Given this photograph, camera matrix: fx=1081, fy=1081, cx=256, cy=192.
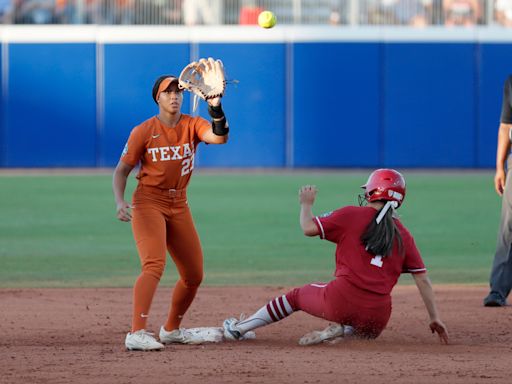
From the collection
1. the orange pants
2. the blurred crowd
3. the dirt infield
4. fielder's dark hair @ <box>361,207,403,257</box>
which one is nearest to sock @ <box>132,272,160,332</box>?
the orange pants

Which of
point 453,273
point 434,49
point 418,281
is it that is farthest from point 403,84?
point 418,281

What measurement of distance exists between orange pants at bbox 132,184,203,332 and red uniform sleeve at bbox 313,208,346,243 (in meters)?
0.89

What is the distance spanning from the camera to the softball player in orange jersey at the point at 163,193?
6496 mm

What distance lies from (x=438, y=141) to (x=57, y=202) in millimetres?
10436

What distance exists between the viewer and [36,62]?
23.5 m

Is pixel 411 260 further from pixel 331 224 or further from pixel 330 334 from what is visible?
pixel 330 334

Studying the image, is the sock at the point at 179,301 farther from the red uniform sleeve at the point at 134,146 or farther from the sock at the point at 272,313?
the red uniform sleeve at the point at 134,146

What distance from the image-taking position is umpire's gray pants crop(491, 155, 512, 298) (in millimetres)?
8414

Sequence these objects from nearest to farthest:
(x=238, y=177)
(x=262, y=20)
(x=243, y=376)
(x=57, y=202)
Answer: (x=243, y=376) < (x=262, y=20) < (x=57, y=202) < (x=238, y=177)

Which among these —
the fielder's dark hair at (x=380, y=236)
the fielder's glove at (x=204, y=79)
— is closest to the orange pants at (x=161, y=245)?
the fielder's glove at (x=204, y=79)

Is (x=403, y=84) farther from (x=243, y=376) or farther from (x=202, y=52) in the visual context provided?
(x=243, y=376)

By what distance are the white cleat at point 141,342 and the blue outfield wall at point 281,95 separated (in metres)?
17.2

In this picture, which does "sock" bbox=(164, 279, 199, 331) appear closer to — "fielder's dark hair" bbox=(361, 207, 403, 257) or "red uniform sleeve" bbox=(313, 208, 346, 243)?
"red uniform sleeve" bbox=(313, 208, 346, 243)

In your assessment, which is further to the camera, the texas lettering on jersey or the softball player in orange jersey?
the texas lettering on jersey
